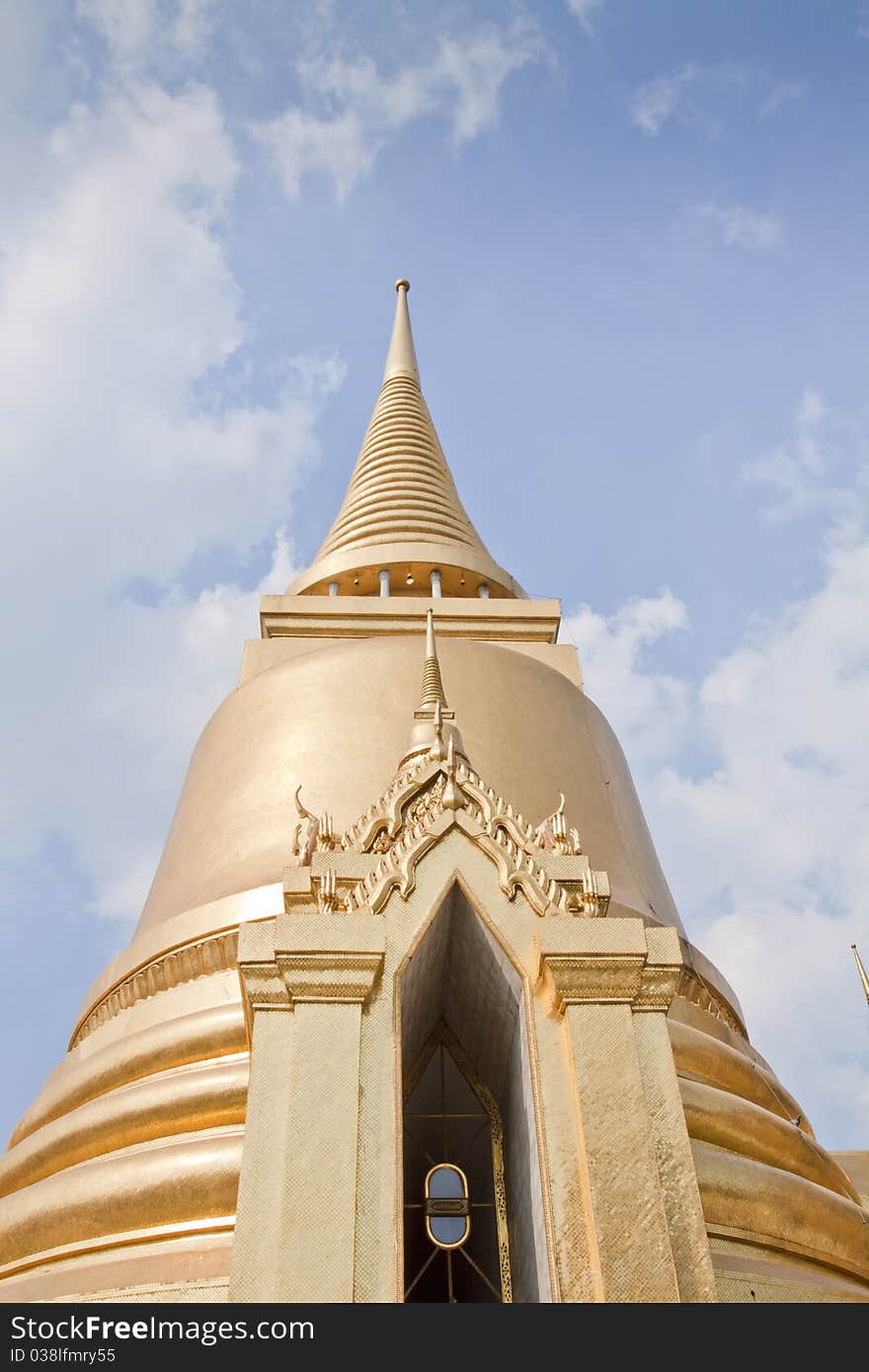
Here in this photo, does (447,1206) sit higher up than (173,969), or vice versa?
(173,969)

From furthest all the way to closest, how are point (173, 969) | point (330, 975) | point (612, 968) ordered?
1. point (173, 969)
2. point (612, 968)
3. point (330, 975)

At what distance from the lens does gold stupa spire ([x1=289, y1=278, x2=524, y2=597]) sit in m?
15.3

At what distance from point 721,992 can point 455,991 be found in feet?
13.5

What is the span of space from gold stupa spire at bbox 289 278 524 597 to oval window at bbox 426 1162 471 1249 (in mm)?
10009

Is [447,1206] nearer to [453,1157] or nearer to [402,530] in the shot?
[453,1157]

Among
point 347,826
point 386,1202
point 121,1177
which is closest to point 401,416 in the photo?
point 347,826

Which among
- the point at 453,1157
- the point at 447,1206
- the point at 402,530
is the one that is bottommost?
the point at 447,1206

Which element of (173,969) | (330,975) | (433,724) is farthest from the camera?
(173,969)

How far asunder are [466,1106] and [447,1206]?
0.76 metres

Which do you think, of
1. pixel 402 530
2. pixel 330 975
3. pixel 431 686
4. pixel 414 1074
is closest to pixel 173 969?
pixel 431 686

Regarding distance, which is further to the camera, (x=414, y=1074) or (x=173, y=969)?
(x=173, y=969)

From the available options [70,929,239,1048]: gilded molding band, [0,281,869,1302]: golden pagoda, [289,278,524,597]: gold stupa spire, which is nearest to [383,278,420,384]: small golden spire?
[289,278,524,597]: gold stupa spire

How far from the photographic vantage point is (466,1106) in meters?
6.52

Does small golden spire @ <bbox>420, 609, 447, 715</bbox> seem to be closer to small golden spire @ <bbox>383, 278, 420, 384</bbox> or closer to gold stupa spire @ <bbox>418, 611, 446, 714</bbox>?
gold stupa spire @ <bbox>418, 611, 446, 714</bbox>
